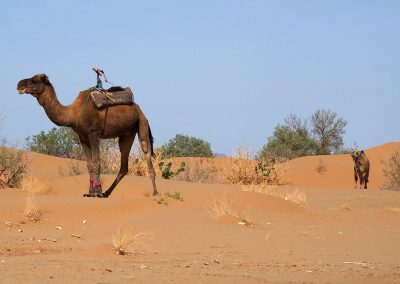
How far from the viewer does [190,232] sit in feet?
37.7

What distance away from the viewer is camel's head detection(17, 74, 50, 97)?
1392 cm

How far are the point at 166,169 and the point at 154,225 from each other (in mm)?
10344

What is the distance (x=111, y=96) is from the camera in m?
14.9

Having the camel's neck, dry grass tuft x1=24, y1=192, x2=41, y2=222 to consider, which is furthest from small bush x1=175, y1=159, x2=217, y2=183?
Result: dry grass tuft x1=24, y1=192, x2=41, y2=222

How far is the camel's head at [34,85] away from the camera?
1392 cm

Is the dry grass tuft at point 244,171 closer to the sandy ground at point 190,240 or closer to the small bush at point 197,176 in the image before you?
the small bush at point 197,176

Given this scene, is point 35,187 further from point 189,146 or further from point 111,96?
point 189,146

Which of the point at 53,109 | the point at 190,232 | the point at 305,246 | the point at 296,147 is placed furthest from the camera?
the point at 296,147

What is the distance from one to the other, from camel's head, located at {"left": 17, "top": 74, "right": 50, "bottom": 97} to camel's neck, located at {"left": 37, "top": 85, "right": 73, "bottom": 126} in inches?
4.7

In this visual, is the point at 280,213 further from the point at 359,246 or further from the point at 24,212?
the point at 24,212

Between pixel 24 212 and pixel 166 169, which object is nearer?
pixel 24 212

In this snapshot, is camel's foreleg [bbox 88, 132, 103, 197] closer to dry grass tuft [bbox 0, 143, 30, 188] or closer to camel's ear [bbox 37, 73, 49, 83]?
camel's ear [bbox 37, 73, 49, 83]

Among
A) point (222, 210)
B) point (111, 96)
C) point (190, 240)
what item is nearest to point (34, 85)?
point (111, 96)

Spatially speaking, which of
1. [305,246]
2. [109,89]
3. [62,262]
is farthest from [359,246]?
[109,89]
